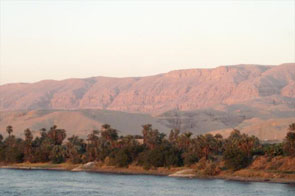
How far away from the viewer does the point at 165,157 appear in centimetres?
9850

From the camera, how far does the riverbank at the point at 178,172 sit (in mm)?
84400

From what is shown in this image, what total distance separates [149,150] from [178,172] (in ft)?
33.2

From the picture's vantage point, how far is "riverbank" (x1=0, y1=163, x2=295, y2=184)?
8440 cm

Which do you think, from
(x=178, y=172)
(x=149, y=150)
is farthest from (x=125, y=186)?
(x=149, y=150)

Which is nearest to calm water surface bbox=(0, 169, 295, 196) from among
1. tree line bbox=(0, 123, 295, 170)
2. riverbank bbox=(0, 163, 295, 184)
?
riverbank bbox=(0, 163, 295, 184)

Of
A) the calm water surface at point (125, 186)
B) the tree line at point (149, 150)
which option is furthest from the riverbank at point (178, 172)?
the calm water surface at point (125, 186)

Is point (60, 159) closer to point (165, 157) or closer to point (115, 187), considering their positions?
point (165, 157)

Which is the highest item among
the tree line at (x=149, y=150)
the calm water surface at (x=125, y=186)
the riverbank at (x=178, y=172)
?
the tree line at (x=149, y=150)

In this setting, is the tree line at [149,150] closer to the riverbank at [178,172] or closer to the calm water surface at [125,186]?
the riverbank at [178,172]

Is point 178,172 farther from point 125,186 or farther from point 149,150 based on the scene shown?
point 125,186

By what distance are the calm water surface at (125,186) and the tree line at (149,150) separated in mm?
7686

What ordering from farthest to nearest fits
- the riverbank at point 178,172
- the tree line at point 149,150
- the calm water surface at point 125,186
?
the tree line at point 149,150, the riverbank at point 178,172, the calm water surface at point 125,186

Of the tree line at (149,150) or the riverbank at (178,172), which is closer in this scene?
the riverbank at (178,172)

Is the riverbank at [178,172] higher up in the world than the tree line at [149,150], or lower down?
lower down
